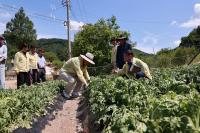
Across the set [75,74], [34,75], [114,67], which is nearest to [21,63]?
[75,74]

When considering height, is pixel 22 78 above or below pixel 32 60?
below

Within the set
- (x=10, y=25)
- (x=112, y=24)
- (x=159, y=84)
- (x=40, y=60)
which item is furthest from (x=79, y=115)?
(x=10, y=25)

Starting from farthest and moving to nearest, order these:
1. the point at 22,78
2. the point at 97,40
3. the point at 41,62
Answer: the point at 97,40 < the point at 41,62 < the point at 22,78

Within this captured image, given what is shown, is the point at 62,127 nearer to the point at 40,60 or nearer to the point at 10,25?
the point at 40,60

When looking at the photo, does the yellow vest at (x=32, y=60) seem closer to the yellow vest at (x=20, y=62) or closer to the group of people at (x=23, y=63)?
the group of people at (x=23, y=63)

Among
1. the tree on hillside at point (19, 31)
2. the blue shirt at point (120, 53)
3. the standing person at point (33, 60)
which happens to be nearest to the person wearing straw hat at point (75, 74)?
the blue shirt at point (120, 53)

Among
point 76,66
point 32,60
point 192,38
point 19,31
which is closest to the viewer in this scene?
point 76,66

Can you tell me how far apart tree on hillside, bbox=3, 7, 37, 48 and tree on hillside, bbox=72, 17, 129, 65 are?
167 feet

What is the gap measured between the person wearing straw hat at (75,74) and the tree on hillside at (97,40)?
2986 centimetres

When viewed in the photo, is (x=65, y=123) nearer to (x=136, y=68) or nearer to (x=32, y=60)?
(x=136, y=68)

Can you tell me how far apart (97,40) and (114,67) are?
3329cm

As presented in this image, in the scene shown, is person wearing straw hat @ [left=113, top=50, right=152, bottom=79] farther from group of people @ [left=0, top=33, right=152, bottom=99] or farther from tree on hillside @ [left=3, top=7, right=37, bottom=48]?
tree on hillside @ [left=3, top=7, right=37, bottom=48]

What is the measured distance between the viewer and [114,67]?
11.4m

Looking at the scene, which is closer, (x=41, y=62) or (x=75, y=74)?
(x=75, y=74)
